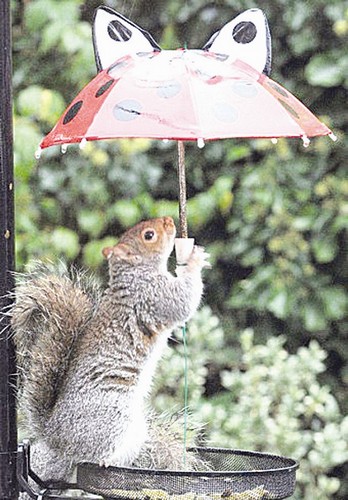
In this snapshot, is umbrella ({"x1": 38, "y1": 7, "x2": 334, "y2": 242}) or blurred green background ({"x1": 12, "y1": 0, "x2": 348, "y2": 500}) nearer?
umbrella ({"x1": 38, "y1": 7, "x2": 334, "y2": 242})

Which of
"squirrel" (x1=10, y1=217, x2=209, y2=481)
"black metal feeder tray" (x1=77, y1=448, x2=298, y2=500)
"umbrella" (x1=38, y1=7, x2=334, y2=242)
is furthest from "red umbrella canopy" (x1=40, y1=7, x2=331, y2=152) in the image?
"black metal feeder tray" (x1=77, y1=448, x2=298, y2=500)

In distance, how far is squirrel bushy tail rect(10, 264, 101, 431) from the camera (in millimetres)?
1235

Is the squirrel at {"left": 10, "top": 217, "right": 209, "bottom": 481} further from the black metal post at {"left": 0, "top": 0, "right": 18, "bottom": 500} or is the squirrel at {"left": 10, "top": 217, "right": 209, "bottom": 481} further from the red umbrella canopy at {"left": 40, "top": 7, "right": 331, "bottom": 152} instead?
the red umbrella canopy at {"left": 40, "top": 7, "right": 331, "bottom": 152}

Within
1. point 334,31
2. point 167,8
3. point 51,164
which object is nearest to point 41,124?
point 51,164

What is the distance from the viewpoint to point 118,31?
1229 mm

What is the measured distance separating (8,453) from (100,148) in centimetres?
143

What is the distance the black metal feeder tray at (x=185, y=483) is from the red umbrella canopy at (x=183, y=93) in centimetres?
36

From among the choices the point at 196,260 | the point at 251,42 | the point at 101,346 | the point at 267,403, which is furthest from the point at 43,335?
the point at 267,403

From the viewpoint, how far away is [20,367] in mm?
1250

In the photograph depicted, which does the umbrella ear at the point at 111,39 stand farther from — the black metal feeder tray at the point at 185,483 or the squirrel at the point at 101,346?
the black metal feeder tray at the point at 185,483

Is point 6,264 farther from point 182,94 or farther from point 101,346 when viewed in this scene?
point 182,94

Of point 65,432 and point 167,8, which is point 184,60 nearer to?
point 65,432

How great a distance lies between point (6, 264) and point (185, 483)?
32 centimetres

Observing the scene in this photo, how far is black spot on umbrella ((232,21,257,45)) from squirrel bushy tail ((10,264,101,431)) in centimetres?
36
